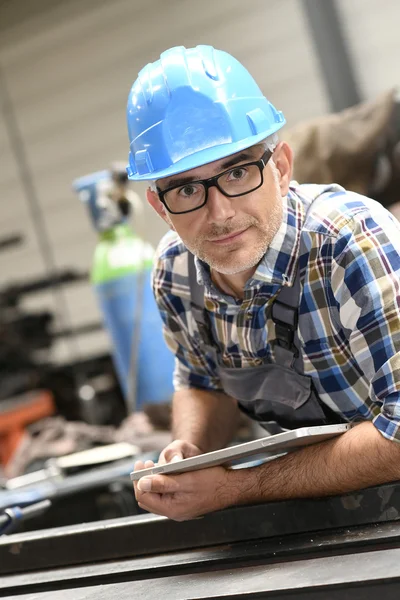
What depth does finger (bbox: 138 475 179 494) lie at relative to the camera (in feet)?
5.00

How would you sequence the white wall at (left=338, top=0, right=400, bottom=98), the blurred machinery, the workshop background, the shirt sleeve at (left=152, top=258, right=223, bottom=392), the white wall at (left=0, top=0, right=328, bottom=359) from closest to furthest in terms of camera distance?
1. the shirt sleeve at (left=152, top=258, right=223, bottom=392)
2. the blurred machinery
3. the white wall at (left=338, top=0, right=400, bottom=98)
4. the workshop background
5. the white wall at (left=0, top=0, right=328, bottom=359)

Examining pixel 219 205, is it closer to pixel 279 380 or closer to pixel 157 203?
pixel 157 203

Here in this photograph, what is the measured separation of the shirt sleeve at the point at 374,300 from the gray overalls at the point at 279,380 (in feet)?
0.44

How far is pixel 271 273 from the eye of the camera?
61.9 inches

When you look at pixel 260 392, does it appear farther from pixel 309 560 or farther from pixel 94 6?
pixel 94 6

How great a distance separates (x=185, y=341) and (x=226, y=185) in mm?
459

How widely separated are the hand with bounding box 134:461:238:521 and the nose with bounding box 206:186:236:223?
0.46 metres

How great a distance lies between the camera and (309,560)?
4.22 ft

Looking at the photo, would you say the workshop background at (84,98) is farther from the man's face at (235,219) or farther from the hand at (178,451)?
the man's face at (235,219)

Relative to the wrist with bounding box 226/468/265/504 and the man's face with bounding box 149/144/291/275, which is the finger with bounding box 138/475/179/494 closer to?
the wrist with bounding box 226/468/265/504

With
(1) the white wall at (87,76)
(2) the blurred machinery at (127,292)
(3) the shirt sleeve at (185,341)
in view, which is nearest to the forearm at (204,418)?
(3) the shirt sleeve at (185,341)

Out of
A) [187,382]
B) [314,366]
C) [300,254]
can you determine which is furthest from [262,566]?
[187,382]

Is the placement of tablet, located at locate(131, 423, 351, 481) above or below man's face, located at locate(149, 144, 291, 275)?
below

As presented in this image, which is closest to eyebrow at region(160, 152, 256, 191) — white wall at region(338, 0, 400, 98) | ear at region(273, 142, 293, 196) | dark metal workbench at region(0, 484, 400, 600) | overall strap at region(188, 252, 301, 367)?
ear at region(273, 142, 293, 196)
